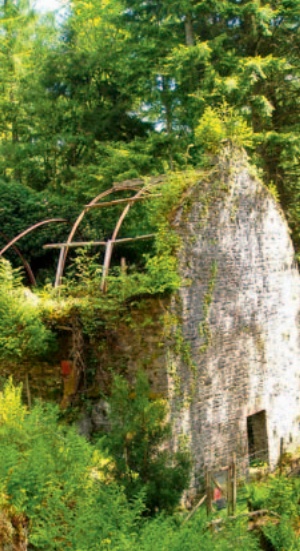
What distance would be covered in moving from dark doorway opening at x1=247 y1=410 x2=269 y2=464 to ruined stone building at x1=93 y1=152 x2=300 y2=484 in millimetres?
20

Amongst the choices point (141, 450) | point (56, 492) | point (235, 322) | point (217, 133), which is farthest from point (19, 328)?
point (217, 133)

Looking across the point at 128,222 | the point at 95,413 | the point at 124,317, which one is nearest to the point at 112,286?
the point at 124,317

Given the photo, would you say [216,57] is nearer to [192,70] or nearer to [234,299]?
[192,70]

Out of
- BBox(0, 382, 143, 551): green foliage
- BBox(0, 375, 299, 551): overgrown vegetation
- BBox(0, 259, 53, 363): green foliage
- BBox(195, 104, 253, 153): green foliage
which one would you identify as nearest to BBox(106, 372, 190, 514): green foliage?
BBox(0, 375, 299, 551): overgrown vegetation

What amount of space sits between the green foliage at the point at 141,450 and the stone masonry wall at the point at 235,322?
179cm

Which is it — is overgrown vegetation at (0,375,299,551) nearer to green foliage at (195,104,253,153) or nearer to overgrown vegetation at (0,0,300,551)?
overgrown vegetation at (0,0,300,551)

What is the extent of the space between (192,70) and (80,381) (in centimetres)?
1042

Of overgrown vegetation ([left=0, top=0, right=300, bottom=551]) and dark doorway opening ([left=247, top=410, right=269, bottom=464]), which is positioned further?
dark doorway opening ([left=247, top=410, right=269, bottom=464])

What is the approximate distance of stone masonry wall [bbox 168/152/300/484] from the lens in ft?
32.8

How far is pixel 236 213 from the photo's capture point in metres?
11.6

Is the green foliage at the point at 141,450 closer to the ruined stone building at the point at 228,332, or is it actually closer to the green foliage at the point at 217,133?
the ruined stone building at the point at 228,332

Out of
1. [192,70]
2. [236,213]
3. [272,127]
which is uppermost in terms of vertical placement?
[192,70]

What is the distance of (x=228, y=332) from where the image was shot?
11.0m

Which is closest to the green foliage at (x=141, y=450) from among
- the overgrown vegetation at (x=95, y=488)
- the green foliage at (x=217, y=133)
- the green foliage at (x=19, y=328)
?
the overgrown vegetation at (x=95, y=488)
